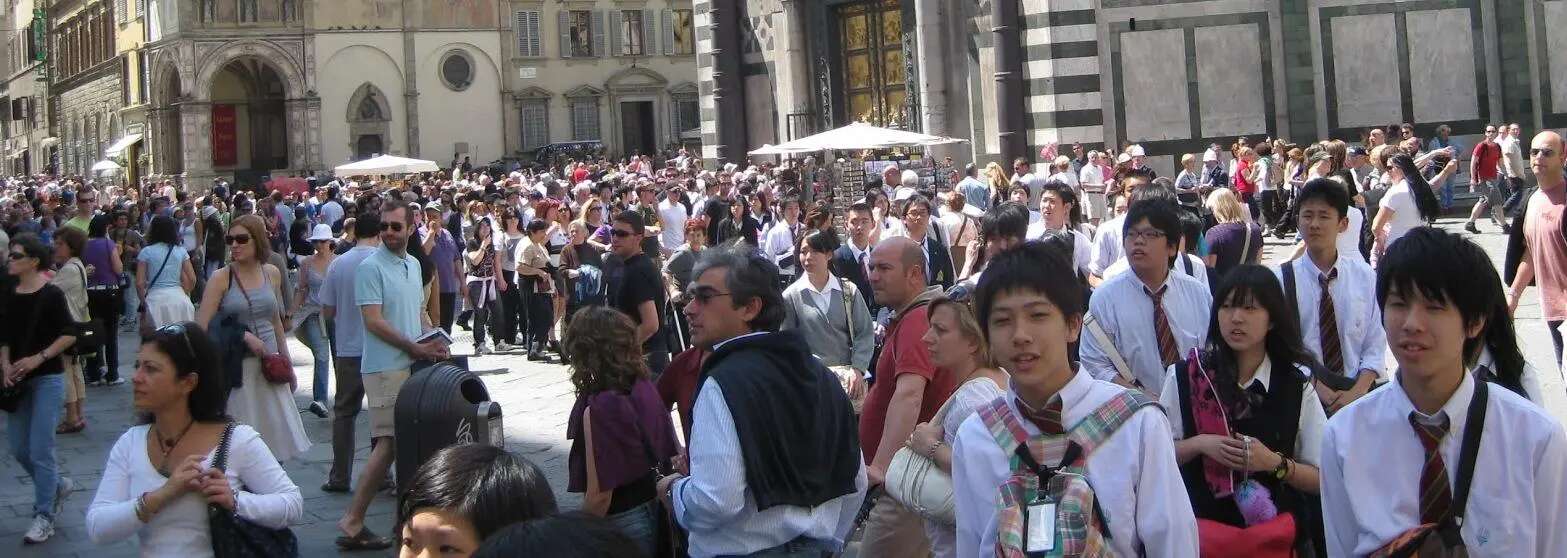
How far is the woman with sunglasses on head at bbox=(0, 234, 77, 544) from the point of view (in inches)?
337

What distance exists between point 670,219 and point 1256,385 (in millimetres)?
14240

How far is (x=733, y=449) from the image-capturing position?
4.48 metres

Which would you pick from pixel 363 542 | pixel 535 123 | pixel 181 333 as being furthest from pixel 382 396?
pixel 535 123

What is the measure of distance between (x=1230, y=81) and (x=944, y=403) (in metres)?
20.2

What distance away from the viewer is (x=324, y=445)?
1158cm

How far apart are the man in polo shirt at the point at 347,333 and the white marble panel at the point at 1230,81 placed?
16884 mm

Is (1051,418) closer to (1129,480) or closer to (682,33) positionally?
(1129,480)

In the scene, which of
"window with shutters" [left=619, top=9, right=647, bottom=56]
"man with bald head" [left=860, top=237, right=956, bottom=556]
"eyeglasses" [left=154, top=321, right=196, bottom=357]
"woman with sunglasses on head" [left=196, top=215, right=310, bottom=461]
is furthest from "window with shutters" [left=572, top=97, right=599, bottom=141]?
"eyeglasses" [left=154, top=321, right=196, bottom=357]

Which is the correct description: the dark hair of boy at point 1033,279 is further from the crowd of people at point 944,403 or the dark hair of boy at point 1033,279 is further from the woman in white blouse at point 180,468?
the woman in white blouse at point 180,468

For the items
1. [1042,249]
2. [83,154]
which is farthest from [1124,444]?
[83,154]

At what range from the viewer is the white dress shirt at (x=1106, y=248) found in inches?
354

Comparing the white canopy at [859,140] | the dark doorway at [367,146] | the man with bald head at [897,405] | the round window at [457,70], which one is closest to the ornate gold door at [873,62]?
the white canopy at [859,140]

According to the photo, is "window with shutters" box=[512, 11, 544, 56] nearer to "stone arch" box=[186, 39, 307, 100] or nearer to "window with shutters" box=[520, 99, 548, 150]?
"window with shutters" box=[520, 99, 548, 150]

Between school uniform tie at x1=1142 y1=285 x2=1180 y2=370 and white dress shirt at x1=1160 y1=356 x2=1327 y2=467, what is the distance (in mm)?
1157
